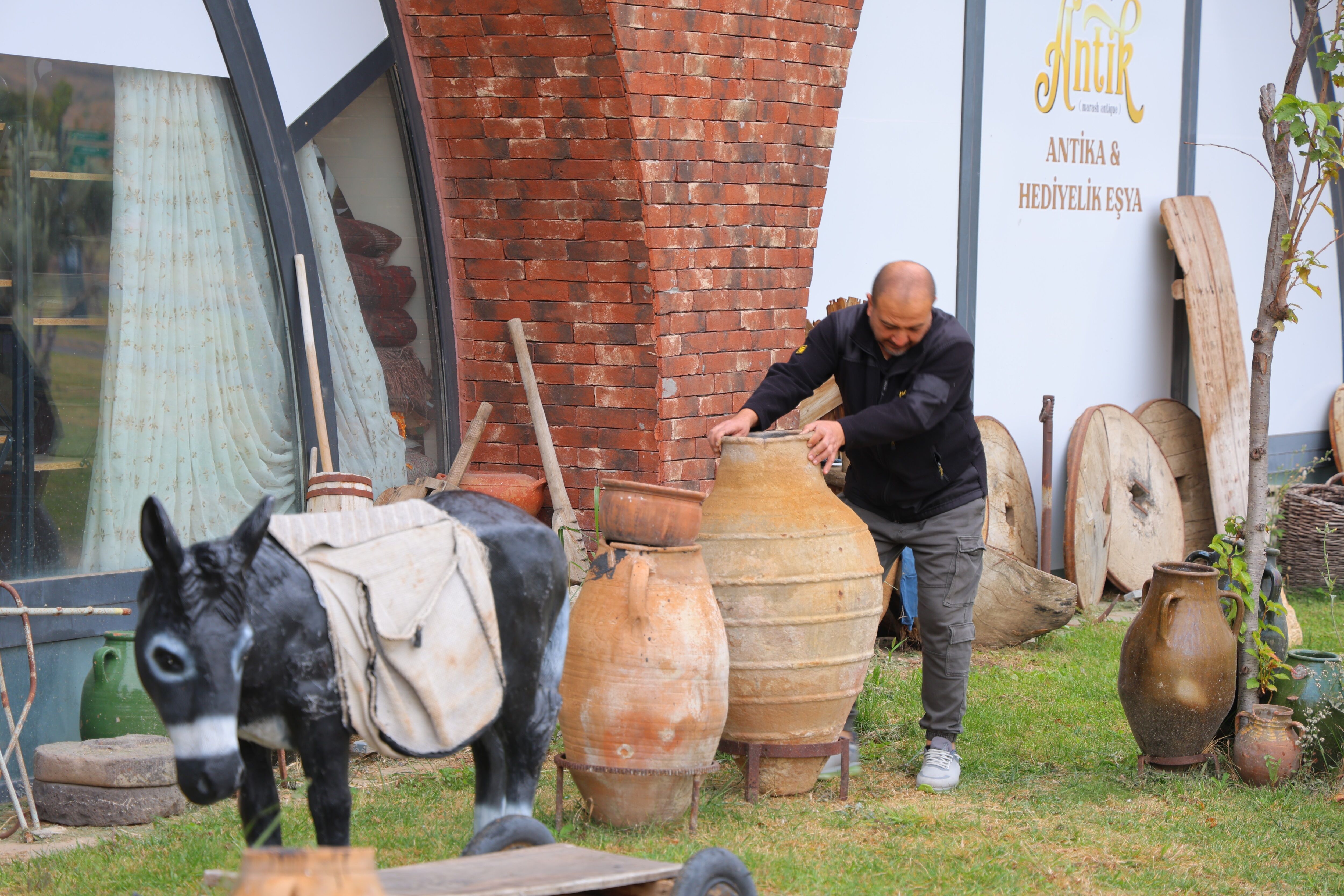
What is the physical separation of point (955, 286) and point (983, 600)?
1.92 metres

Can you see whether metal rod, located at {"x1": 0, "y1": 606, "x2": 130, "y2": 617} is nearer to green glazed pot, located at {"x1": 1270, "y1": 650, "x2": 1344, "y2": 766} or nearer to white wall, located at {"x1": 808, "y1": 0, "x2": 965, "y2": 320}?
white wall, located at {"x1": 808, "y1": 0, "x2": 965, "y2": 320}

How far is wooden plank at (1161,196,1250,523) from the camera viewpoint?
28.6 feet

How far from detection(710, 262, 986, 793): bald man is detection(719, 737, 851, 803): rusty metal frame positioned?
46cm

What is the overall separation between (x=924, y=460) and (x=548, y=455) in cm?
174

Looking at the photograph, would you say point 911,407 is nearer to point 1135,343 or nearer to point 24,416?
point 24,416

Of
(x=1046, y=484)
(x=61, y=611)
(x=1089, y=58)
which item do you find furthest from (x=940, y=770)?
(x=1089, y=58)

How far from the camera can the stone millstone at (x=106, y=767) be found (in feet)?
14.3

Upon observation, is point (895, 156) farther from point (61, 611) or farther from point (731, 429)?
point (61, 611)

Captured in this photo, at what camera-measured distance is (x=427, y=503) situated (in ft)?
10.8

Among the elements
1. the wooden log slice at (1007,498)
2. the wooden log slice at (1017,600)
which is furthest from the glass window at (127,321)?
the wooden log slice at (1007,498)

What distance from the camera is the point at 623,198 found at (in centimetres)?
548

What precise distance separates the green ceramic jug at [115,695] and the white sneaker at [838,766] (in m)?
2.30

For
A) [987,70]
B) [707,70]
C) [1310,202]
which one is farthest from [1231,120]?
[707,70]

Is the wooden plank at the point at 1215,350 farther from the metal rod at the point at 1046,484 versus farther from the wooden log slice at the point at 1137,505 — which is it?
the metal rod at the point at 1046,484
